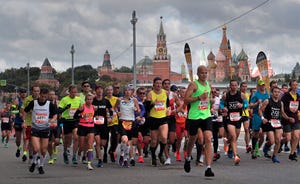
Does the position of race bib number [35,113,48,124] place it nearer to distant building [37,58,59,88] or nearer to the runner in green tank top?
the runner in green tank top

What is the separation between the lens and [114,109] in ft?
45.7

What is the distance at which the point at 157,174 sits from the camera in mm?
11281

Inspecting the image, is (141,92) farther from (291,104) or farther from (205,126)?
(205,126)

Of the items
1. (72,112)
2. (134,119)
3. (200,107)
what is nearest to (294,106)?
(134,119)

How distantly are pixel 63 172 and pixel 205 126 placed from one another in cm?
336

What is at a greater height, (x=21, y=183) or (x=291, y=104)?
(x=291, y=104)

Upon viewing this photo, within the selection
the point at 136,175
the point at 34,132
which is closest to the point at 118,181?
the point at 136,175

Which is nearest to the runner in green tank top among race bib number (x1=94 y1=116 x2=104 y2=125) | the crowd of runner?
the crowd of runner

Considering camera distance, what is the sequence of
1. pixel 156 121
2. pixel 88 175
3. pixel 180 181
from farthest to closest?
1. pixel 156 121
2. pixel 88 175
3. pixel 180 181

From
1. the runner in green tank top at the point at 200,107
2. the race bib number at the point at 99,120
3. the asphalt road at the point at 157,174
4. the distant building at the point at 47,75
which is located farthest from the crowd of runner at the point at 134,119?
the distant building at the point at 47,75

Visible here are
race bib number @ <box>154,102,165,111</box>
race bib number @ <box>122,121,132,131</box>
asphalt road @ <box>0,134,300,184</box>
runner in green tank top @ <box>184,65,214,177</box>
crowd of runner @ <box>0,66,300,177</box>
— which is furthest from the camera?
race bib number @ <box>122,121,132,131</box>

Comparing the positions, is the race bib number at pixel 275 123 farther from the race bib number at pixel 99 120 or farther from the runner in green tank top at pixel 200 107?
the race bib number at pixel 99 120

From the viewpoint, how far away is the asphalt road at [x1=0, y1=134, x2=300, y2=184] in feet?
33.4

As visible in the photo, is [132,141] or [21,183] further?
[132,141]
